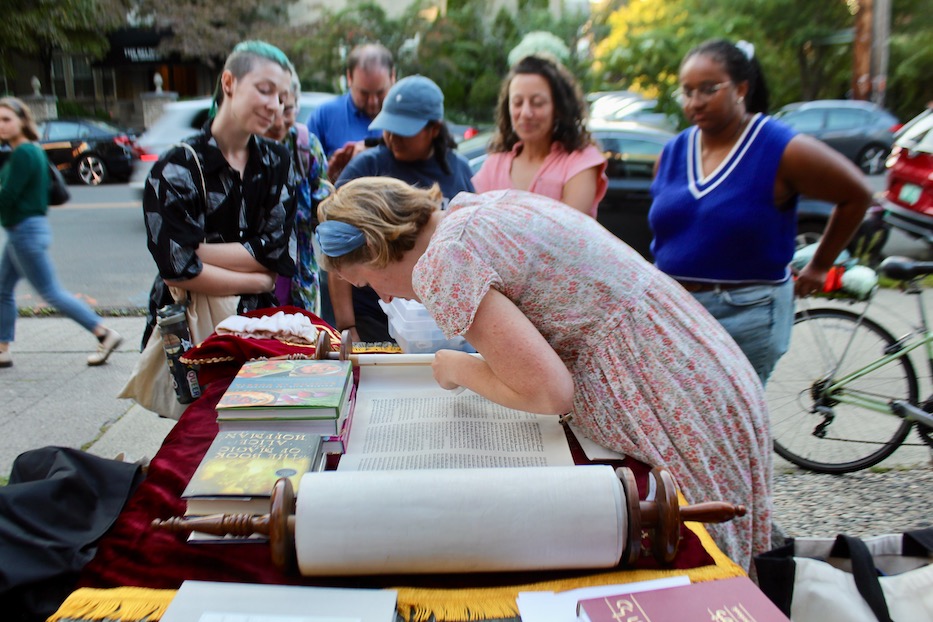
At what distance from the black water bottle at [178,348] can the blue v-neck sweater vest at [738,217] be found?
4.76 ft

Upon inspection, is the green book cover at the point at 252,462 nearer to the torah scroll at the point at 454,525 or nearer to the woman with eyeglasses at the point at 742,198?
the torah scroll at the point at 454,525

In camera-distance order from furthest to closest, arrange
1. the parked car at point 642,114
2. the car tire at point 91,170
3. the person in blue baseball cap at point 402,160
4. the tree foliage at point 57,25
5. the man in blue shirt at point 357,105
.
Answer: the tree foliage at point 57,25
the car tire at point 91,170
the parked car at point 642,114
the man in blue shirt at point 357,105
the person in blue baseball cap at point 402,160

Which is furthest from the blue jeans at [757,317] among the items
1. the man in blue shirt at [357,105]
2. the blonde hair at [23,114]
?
the blonde hair at [23,114]

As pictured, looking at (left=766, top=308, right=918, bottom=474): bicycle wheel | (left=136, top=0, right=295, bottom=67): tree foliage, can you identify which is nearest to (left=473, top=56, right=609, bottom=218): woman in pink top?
(left=766, top=308, right=918, bottom=474): bicycle wheel

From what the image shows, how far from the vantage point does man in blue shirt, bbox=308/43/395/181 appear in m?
3.35

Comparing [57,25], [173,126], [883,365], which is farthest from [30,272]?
[57,25]

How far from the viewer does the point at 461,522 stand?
90 cm

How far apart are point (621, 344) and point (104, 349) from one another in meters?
3.99

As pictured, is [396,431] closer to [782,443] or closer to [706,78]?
[706,78]

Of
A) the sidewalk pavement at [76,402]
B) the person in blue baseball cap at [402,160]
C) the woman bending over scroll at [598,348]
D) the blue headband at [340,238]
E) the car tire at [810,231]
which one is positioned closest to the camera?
the woman bending over scroll at [598,348]

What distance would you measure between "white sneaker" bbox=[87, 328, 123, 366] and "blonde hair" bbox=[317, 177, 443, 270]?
11.3ft

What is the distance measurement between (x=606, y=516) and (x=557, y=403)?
1.17 feet

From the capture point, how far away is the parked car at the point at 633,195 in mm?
5930

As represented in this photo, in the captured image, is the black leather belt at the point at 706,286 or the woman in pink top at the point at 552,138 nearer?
the black leather belt at the point at 706,286
